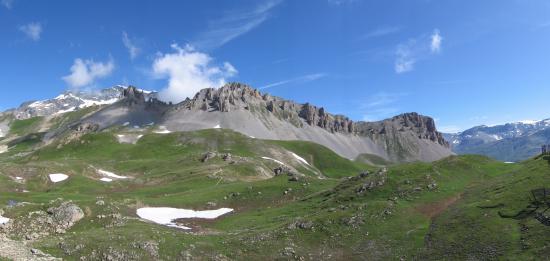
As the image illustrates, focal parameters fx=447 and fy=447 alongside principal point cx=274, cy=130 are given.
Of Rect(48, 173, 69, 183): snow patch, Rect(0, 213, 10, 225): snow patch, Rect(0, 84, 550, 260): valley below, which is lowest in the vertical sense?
Rect(0, 84, 550, 260): valley below

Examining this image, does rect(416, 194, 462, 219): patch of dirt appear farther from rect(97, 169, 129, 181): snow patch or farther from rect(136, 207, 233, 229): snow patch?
rect(97, 169, 129, 181): snow patch

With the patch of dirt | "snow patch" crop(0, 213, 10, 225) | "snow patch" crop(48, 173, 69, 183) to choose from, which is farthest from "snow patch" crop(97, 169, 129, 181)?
the patch of dirt

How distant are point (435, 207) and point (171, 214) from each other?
48.1 metres

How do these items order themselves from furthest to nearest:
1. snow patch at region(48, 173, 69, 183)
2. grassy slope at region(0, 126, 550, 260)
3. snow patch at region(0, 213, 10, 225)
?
snow patch at region(48, 173, 69, 183) → snow patch at region(0, 213, 10, 225) → grassy slope at region(0, 126, 550, 260)

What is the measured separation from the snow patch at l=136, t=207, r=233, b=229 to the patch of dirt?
39357 millimetres

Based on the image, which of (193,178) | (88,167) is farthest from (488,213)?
(88,167)

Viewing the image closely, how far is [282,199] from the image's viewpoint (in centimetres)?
9894

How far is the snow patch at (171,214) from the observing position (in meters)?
81.5

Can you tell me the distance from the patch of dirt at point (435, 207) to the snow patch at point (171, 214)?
3936cm

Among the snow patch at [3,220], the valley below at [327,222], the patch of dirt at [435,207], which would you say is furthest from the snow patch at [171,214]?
the patch of dirt at [435,207]

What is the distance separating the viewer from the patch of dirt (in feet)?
212

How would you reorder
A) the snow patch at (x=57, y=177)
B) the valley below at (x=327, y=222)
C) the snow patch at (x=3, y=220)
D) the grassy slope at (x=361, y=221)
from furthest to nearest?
1. the snow patch at (x=57, y=177)
2. the snow patch at (x=3, y=220)
3. the grassy slope at (x=361, y=221)
4. the valley below at (x=327, y=222)

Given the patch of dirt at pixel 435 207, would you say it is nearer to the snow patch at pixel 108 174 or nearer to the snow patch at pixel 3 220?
the snow patch at pixel 3 220

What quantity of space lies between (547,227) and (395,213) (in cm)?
2011
